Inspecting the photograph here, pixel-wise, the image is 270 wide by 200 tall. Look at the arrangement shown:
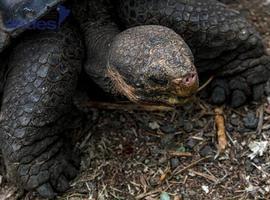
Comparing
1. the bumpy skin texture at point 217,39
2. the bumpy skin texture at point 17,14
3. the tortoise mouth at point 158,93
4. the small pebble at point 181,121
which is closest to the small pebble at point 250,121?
the bumpy skin texture at point 217,39

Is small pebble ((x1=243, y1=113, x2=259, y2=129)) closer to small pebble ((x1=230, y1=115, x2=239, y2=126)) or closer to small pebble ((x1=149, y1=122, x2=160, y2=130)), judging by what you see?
small pebble ((x1=230, y1=115, x2=239, y2=126))

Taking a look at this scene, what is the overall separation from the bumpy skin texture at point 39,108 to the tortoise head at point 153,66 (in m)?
0.34

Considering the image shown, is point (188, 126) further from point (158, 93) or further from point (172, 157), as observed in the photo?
point (158, 93)

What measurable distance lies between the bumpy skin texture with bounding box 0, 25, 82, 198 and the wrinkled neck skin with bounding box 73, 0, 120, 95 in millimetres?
96

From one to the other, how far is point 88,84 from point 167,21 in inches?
25.2

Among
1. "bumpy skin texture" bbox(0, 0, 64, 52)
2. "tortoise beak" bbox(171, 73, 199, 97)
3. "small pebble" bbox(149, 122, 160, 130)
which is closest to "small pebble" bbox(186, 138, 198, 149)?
"small pebble" bbox(149, 122, 160, 130)

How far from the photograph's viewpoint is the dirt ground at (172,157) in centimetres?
312

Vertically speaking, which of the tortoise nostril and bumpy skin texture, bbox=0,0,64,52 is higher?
bumpy skin texture, bbox=0,0,64,52

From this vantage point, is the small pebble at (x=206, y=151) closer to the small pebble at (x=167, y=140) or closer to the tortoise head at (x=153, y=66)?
the small pebble at (x=167, y=140)

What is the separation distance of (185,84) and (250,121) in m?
0.87

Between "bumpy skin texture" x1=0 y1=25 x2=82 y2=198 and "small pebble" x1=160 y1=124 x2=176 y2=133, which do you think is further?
"small pebble" x1=160 y1=124 x2=176 y2=133

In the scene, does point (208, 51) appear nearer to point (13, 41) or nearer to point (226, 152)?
point (226, 152)

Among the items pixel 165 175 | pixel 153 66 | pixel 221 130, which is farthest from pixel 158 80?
pixel 221 130

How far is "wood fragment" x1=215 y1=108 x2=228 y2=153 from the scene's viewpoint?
3292 millimetres
